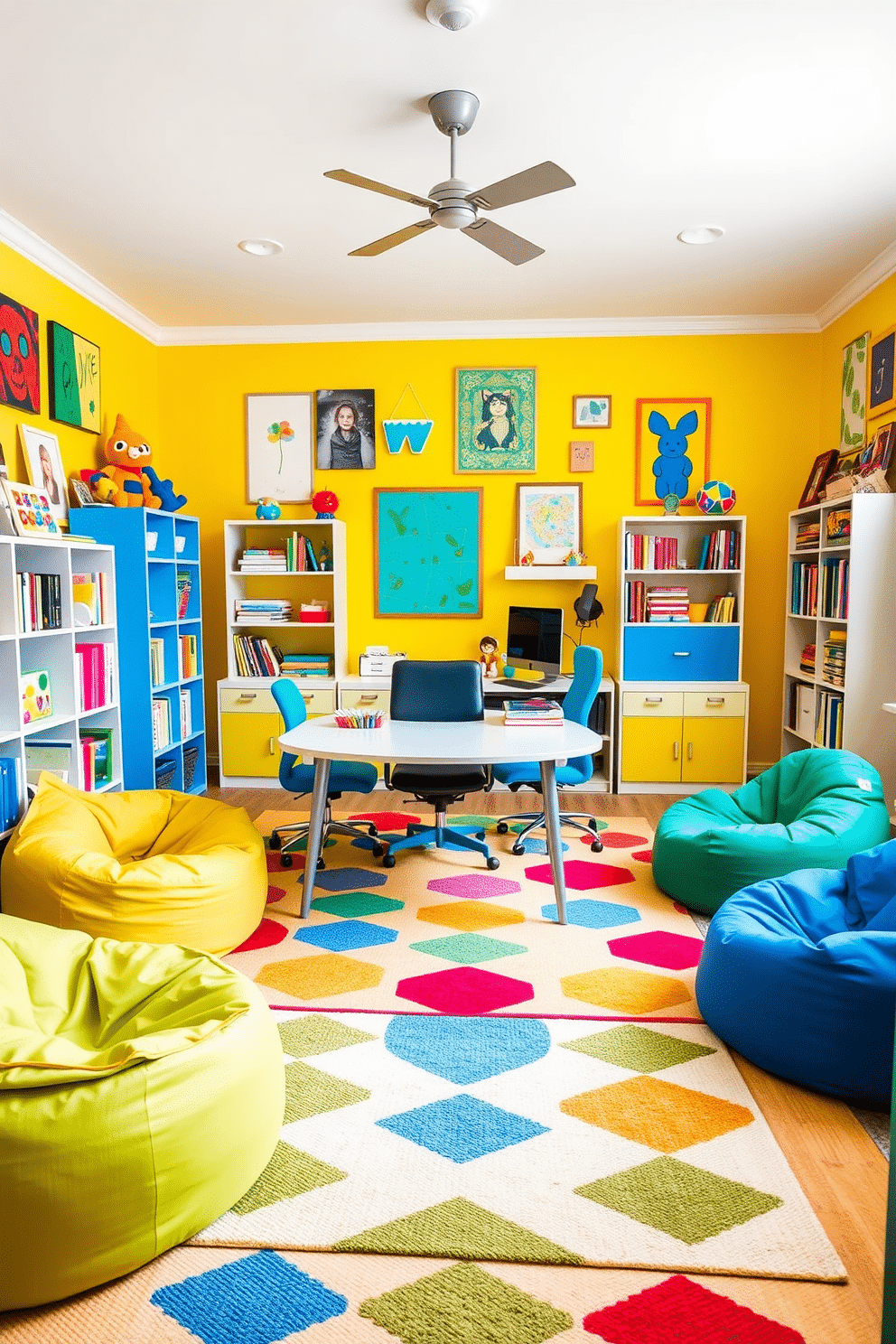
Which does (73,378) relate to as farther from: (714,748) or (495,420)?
(714,748)

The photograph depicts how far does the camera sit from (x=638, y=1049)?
2457mm

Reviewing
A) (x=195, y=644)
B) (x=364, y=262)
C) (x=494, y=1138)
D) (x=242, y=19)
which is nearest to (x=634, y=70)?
(x=242, y=19)

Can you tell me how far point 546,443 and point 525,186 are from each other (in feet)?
9.36

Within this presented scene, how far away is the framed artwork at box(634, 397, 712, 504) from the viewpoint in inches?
225

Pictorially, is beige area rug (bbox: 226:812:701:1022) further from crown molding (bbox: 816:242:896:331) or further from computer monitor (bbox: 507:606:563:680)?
crown molding (bbox: 816:242:896:331)

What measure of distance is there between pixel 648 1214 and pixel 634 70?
3206mm

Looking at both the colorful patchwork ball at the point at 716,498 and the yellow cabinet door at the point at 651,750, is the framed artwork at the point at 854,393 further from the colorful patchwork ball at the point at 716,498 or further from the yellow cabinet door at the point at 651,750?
the yellow cabinet door at the point at 651,750

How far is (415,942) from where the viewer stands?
320 centimetres

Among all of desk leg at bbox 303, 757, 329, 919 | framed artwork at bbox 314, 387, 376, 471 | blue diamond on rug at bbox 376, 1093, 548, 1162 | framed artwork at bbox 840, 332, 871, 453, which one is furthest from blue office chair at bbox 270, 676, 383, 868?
framed artwork at bbox 840, 332, 871, 453

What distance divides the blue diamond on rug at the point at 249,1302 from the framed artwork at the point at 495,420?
4.81 m

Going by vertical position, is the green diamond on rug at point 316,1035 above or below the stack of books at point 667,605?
below

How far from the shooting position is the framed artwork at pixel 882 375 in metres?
4.60

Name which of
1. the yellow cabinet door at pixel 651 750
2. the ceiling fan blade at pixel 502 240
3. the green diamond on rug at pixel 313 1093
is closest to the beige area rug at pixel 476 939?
the green diamond on rug at pixel 313 1093

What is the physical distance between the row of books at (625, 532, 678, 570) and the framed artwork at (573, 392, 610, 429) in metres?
Result: 0.75
